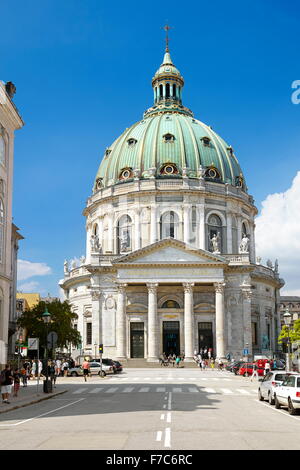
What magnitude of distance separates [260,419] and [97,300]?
58.6m

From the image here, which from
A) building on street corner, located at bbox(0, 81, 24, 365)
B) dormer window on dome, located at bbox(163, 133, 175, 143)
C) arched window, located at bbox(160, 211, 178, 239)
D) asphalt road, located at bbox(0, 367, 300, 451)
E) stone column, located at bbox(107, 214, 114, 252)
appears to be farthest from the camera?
dormer window on dome, located at bbox(163, 133, 175, 143)

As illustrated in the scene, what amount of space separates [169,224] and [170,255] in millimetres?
11295

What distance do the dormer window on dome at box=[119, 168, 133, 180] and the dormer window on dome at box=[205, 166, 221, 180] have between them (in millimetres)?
10581

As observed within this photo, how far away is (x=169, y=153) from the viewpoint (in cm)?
8731

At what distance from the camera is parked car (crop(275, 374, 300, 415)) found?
22.0m

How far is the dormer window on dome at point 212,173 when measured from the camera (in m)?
87.4

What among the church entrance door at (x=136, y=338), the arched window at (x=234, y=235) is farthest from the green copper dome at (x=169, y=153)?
the church entrance door at (x=136, y=338)

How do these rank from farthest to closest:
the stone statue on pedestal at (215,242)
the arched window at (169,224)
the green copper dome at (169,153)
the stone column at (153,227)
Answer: the green copper dome at (169,153) → the arched window at (169,224) → the stone column at (153,227) → the stone statue on pedestal at (215,242)

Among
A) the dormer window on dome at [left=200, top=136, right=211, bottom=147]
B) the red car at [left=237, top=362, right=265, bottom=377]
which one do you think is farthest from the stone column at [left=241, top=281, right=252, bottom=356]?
the dormer window on dome at [left=200, top=136, right=211, bottom=147]

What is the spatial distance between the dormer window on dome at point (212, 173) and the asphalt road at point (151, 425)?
197 feet

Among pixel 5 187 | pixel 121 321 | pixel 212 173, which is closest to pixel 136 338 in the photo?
pixel 121 321

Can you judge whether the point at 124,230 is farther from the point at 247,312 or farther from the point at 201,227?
the point at 247,312

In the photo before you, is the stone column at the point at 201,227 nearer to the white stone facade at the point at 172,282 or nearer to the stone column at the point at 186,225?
the white stone facade at the point at 172,282

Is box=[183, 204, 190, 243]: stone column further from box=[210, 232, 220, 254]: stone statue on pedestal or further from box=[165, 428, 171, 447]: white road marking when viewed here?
box=[165, 428, 171, 447]: white road marking
